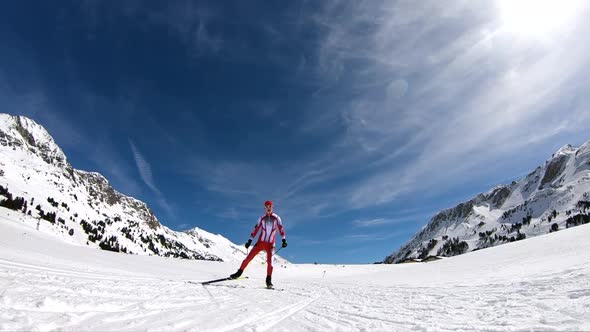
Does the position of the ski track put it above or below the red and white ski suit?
below

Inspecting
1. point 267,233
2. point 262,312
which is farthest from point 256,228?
point 262,312

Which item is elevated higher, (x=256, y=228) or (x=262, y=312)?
(x=256, y=228)

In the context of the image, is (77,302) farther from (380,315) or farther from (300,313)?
(380,315)

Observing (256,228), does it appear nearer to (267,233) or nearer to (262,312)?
(267,233)

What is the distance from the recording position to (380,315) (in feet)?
19.2

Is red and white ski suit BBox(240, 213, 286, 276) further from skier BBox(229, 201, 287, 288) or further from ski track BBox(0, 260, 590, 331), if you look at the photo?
ski track BBox(0, 260, 590, 331)

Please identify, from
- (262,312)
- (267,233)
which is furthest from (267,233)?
(262,312)

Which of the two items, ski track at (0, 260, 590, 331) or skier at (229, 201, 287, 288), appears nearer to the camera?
ski track at (0, 260, 590, 331)

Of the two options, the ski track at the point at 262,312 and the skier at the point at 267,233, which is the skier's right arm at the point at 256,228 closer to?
the skier at the point at 267,233

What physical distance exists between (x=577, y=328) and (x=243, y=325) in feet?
13.2

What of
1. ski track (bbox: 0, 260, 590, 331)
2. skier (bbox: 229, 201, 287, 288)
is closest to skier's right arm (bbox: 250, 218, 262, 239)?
skier (bbox: 229, 201, 287, 288)

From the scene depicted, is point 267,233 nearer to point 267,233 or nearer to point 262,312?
point 267,233

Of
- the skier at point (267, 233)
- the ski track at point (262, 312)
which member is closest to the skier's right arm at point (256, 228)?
the skier at point (267, 233)

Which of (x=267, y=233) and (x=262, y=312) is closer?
(x=262, y=312)
